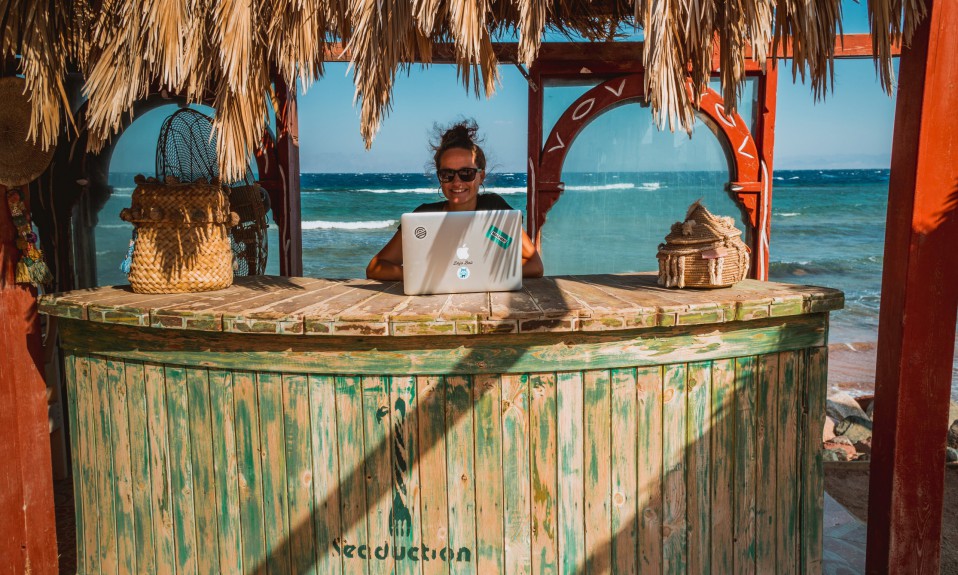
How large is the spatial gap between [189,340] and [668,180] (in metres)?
3.51

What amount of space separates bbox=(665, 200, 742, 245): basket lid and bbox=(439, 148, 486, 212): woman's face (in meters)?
1.11

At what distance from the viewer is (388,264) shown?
119 inches

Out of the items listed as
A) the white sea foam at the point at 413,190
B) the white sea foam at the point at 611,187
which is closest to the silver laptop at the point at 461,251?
the white sea foam at the point at 611,187

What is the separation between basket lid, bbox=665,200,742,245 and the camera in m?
2.48

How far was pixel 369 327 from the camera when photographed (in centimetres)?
208

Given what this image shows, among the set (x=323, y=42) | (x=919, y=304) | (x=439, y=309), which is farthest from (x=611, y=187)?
(x=439, y=309)

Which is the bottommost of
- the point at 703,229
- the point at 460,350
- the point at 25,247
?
the point at 460,350

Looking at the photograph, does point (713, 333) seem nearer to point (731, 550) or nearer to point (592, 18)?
point (731, 550)

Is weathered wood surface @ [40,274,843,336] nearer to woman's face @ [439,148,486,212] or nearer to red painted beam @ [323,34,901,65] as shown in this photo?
woman's face @ [439,148,486,212]

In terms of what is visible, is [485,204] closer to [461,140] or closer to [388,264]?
[461,140]

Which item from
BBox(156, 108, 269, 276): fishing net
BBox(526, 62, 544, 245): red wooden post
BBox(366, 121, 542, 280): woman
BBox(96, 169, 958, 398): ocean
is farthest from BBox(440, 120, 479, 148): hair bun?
BBox(156, 108, 269, 276): fishing net

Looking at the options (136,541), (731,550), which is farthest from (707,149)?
(136,541)

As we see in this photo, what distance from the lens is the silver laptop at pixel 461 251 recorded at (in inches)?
93.1

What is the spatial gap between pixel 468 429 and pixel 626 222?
9.97 feet
